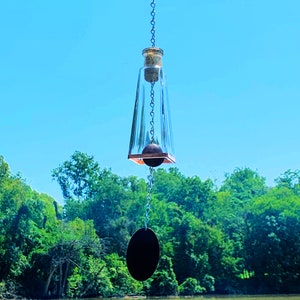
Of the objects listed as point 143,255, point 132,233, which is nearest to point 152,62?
point 143,255

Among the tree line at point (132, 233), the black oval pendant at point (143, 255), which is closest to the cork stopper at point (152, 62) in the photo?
the black oval pendant at point (143, 255)

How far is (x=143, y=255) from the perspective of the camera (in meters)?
2.64

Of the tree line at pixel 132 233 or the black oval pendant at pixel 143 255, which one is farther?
the tree line at pixel 132 233

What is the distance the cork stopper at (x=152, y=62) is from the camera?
2.64m

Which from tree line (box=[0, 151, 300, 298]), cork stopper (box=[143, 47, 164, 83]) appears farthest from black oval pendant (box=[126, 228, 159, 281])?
tree line (box=[0, 151, 300, 298])

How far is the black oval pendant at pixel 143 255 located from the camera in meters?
2.62

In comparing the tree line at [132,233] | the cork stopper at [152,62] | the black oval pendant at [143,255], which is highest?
the tree line at [132,233]

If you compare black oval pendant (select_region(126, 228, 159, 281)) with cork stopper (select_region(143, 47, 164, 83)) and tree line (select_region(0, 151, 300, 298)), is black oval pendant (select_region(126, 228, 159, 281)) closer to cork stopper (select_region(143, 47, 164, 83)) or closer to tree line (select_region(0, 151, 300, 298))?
cork stopper (select_region(143, 47, 164, 83))

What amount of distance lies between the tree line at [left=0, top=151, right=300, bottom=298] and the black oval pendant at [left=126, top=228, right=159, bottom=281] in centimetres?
2379

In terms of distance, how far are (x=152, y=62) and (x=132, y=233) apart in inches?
1109

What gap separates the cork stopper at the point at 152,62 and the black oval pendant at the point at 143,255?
0.79 meters

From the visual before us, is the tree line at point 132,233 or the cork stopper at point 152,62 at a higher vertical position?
the tree line at point 132,233

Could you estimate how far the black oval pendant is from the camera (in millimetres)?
2615

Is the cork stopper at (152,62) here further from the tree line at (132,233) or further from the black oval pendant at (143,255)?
the tree line at (132,233)
